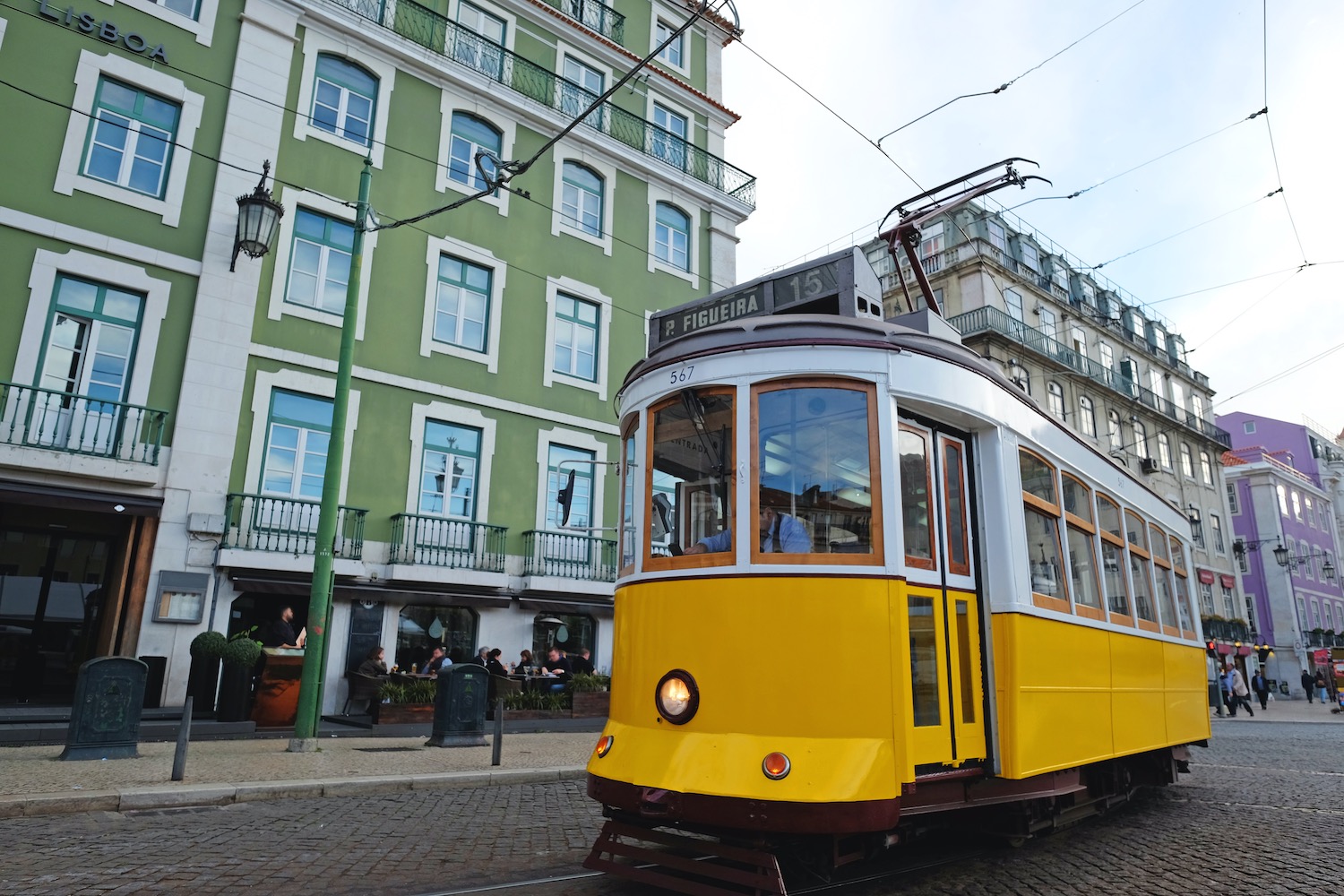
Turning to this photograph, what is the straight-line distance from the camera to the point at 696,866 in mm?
4078

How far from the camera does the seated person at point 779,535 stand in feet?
14.9

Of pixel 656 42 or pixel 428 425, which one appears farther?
pixel 656 42

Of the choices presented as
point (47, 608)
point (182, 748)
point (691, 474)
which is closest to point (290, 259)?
point (47, 608)

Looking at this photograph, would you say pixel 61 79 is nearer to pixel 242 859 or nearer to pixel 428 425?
pixel 428 425

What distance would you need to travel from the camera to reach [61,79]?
13562 mm

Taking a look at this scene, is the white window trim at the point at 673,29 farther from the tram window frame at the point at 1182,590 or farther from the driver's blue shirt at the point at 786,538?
the driver's blue shirt at the point at 786,538

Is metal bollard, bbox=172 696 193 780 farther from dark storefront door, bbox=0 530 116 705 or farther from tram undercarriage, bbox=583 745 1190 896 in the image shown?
dark storefront door, bbox=0 530 116 705

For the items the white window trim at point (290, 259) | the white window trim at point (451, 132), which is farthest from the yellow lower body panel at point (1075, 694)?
the white window trim at point (451, 132)

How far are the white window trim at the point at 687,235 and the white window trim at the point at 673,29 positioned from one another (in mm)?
3551

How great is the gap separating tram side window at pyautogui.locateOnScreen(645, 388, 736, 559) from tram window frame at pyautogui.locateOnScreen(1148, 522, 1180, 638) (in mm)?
5182

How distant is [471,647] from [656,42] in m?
16.0

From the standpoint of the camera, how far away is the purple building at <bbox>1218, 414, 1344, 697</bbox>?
46.2 meters

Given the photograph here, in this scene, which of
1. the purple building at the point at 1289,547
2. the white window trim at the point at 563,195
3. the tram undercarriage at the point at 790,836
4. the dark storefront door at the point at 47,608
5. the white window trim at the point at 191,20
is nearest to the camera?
the tram undercarriage at the point at 790,836

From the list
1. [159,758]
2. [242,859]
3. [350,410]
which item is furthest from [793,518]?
[350,410]
